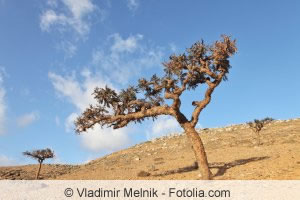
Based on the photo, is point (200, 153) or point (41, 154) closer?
point (200, 153)

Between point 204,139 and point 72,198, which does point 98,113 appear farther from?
point 204,139

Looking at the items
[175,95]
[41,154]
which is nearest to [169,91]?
[175,95]

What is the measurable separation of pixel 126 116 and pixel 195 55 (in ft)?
21.6

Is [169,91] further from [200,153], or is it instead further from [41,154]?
[41,154]

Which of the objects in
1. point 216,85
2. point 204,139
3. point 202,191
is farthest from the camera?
point 204,139

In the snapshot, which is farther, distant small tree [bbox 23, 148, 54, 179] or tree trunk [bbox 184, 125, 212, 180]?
distant small tree [bbox 23, 148, 54, 179]

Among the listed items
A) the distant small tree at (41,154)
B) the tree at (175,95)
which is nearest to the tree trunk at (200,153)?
the tree at (175,95)

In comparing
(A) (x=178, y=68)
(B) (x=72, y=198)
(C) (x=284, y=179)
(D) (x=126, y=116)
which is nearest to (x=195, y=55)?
(A) (x=178, y=68)

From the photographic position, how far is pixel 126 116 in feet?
90.4

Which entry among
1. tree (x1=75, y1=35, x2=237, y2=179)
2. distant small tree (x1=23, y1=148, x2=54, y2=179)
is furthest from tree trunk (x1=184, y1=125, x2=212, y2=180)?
distant small tree (x1=23, y1=148, x2=54, y2=179)

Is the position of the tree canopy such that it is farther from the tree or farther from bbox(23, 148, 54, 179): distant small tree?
bbox(23, 148, 54, 179): distant small tree

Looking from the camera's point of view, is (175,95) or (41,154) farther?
(41,154)

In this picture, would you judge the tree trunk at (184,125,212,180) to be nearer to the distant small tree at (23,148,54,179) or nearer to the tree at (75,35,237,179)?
the tree at (75,35,237,179)

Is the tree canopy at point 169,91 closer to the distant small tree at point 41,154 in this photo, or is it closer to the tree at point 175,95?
the tree at point 175,95
